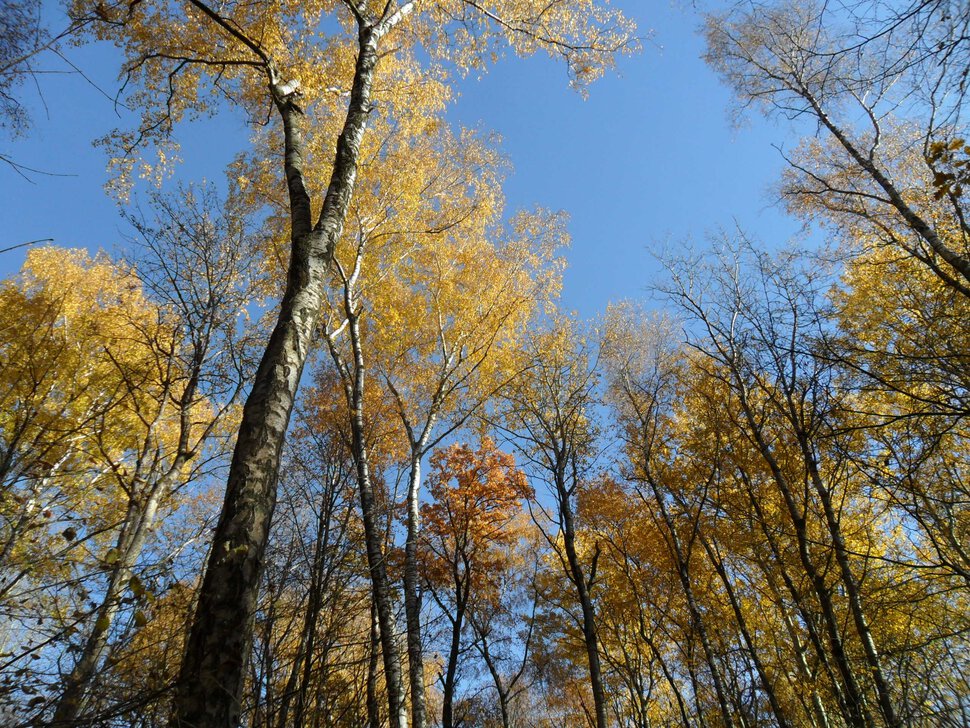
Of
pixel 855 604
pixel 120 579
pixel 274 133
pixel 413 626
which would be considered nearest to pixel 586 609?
pixel 413 626

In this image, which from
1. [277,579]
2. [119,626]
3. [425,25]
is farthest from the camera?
[425,25]

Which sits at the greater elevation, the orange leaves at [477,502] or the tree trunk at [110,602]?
the orange leaves at [477,502]

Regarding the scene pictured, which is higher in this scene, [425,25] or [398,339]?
[425,25]

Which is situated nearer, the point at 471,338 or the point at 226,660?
the point at 226,660

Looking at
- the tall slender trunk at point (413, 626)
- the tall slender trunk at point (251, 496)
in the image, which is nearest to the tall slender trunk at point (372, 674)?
the tall slender trunk at point (413, 626)

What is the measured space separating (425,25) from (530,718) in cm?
2979

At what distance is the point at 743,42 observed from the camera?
923 cm

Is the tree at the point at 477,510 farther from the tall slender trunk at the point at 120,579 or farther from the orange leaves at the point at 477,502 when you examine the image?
the tall slender trunk at the point at 120,579

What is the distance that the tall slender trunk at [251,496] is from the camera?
179cm

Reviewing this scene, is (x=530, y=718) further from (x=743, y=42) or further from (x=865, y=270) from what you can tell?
(x=743, y=42)

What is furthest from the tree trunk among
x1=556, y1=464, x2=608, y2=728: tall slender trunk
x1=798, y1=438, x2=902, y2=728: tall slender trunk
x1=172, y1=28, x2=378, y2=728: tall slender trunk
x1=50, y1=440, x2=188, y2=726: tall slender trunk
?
x1=798, y1=438, x2=902, y2=728: tall slender trunk

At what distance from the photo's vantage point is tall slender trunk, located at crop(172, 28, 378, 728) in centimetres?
179

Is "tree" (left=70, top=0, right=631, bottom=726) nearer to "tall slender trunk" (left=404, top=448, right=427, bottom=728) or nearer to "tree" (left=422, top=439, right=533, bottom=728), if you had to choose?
"tall slender trunk" (left=404, top=448, right=427, bottom=728)

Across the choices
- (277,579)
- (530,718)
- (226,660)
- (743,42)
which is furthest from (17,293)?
(530,718)
